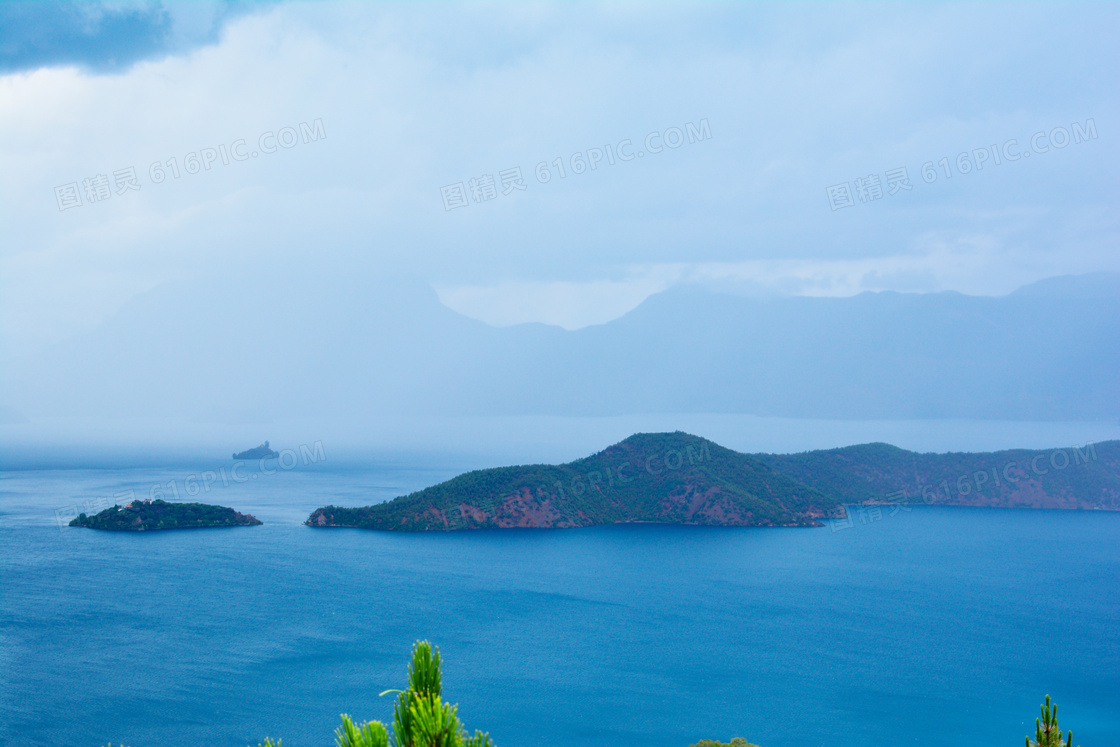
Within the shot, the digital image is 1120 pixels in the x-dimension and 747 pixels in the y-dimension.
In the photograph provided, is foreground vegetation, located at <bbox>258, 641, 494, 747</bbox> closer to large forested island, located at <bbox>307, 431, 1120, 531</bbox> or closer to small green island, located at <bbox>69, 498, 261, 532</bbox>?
large forested island, located at <bbox>307, 431, 1120, 531</bbox>

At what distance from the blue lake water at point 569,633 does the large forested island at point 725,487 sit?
4624 mm

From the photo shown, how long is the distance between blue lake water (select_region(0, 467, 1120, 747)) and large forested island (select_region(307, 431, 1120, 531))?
4624 mm

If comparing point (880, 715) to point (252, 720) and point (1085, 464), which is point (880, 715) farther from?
point (1085, 464)

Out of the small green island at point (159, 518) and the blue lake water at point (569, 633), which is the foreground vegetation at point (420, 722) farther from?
the small green island at point (159, 518)

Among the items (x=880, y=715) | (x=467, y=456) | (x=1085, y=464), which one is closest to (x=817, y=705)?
(x=880, y=715)

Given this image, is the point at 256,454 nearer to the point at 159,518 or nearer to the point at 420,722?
the point at 159,518

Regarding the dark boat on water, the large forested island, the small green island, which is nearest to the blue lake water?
the small green island

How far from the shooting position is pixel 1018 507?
114 meters

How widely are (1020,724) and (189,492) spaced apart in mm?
114140

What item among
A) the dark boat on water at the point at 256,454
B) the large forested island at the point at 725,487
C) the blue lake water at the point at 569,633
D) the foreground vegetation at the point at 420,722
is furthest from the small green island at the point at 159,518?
the dark boat on water at the point at 256,454

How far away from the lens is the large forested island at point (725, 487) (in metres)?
92.0

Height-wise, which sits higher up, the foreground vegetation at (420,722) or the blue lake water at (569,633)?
the foreground vegetation at (420,722)

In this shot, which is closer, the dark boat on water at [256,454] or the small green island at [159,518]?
the small green island at [159,518]

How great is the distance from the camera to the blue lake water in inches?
1506
